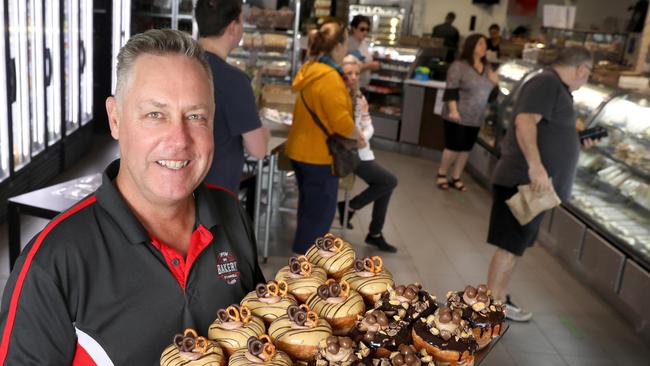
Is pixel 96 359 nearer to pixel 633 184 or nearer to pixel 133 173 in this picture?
pixel 133 173

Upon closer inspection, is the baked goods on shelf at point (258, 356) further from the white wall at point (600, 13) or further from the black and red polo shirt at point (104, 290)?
the white wall at point (600, 13)

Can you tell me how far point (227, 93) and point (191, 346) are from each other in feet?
6.29

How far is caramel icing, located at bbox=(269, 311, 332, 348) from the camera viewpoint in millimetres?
1497

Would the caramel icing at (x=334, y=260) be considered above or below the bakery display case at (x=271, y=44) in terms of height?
below

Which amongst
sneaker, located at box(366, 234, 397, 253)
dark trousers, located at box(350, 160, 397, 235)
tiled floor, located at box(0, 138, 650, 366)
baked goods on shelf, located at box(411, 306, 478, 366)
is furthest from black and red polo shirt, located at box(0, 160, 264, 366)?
sneaker, located at box(366, 234, 397, 253)

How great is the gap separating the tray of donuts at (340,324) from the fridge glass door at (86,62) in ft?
20.3

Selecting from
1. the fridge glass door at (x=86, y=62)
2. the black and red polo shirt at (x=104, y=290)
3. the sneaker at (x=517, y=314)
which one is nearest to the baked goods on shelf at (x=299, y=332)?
the black and red polo shirt at (x=104, y=290)

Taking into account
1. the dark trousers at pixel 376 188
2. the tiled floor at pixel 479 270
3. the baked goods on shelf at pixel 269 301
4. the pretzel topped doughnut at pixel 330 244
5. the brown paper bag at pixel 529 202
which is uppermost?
the pretzel topped doughnut at pixel 330 244

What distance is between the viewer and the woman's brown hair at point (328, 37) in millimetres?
4391

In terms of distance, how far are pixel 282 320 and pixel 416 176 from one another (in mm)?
6799

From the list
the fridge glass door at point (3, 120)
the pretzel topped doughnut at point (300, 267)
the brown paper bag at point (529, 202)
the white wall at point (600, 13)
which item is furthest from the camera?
the white wall at point (600, 13)

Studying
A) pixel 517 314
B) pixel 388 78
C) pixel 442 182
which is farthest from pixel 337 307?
pixel 388 78

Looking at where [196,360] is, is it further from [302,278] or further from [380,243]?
[380,243]

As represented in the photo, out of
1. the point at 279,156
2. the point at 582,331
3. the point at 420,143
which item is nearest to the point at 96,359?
the point at 582,331
